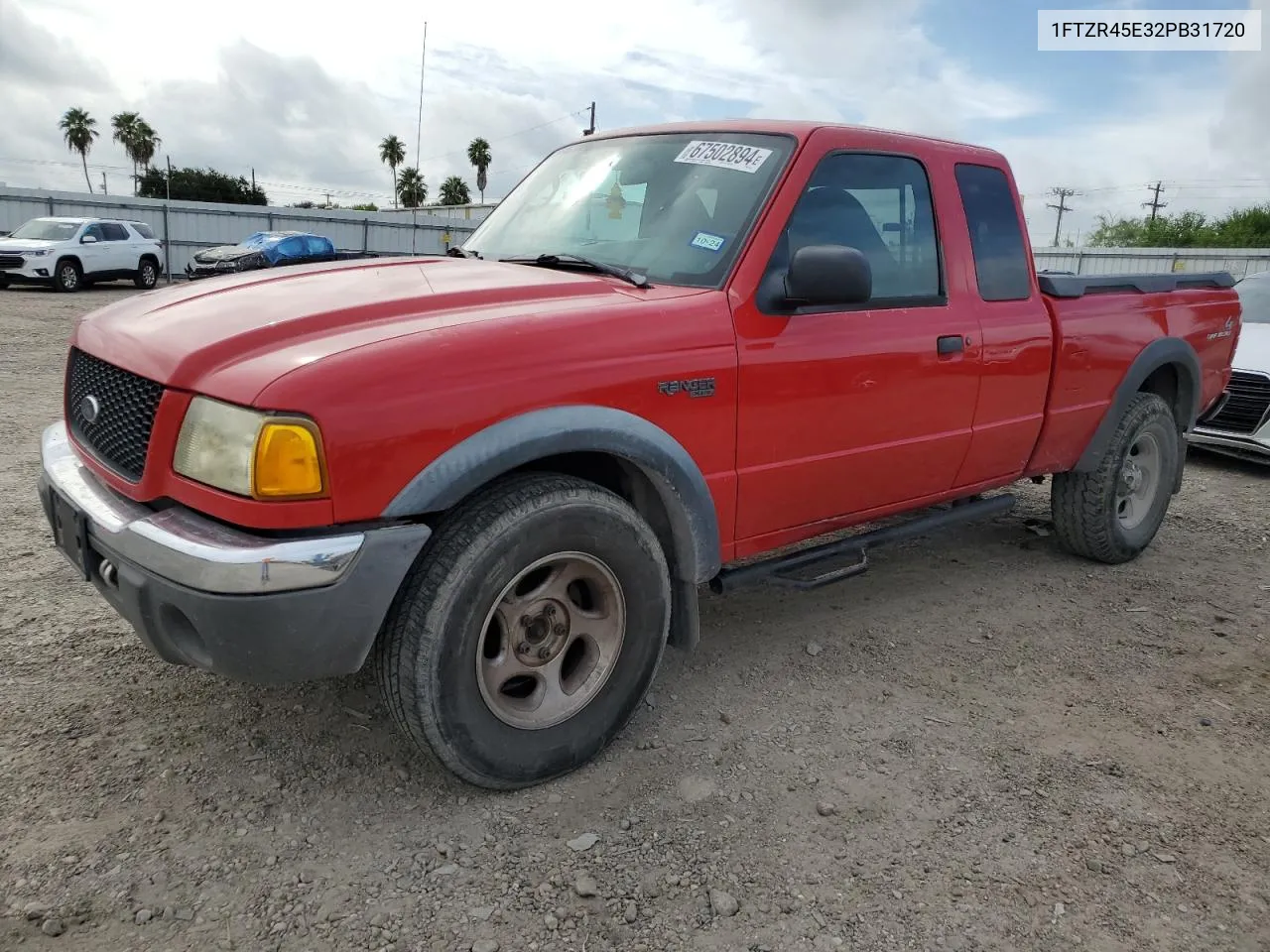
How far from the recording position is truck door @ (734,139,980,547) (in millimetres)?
2965

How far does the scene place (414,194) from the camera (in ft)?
216

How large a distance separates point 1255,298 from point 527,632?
8.19 meters

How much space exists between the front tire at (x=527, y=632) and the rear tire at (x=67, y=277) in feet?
65.4

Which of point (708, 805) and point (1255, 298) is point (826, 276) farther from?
point (1255, 298)

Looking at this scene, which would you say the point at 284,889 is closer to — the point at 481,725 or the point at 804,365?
the point at 481,725

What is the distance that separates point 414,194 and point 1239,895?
68798 millimetres

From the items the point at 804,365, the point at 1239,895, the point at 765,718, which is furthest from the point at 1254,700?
the point at 804,365

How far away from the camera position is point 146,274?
20.9 m

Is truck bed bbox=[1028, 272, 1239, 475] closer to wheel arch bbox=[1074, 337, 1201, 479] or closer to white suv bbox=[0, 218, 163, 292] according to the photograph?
wheel arch bbox=[1074, 337, 1201, 479]

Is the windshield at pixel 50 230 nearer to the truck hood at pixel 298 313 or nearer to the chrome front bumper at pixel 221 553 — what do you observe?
the truck hood at pixel 298 313

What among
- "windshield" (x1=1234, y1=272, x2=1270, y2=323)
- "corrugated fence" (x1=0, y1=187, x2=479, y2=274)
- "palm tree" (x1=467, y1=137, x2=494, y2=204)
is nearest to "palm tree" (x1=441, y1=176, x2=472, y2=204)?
"palm tree" (x1=467, y1=137, x2=494, y2=204)

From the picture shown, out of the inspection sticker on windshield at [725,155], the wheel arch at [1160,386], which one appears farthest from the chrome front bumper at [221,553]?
the wheel arch at [1160,386]

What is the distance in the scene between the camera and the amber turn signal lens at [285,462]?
2.10 metres

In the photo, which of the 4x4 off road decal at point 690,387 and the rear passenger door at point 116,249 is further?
the rear passenger door at point 116,249
